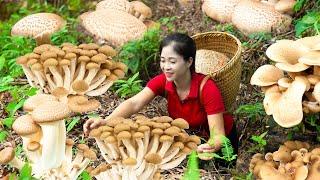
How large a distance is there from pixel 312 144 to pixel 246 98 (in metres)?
1.28

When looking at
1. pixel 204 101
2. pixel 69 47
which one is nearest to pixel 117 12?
pixel 69 47

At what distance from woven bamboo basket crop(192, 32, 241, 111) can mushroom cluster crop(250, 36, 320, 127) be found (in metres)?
0.79

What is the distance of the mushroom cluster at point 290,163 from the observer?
4109 millimetres

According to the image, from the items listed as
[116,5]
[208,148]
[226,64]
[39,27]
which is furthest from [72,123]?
[116,5]

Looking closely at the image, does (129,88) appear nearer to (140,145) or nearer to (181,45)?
(181,45)

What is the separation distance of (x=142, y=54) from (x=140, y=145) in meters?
2.14

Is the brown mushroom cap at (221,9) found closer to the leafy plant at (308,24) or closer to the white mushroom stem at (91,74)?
the leafy plant at (308,24)

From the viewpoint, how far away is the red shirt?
15.7 ft

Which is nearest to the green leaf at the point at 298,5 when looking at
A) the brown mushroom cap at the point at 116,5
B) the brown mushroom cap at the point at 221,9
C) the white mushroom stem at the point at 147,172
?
the brown mushroom cap at the point at 221,9

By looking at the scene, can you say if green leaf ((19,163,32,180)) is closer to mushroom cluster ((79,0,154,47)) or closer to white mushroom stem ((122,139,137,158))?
white mushroom stem ((122,139,137,158))

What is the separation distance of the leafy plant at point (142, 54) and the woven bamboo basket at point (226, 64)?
51 cm

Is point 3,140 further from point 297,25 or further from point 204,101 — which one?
point 297,25

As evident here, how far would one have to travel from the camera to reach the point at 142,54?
6109mm

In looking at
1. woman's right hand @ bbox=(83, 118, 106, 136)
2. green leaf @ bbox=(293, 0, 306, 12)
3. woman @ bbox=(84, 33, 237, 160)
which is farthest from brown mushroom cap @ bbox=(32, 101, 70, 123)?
green leaf @ bbox=(293, 0, 306, 12)
